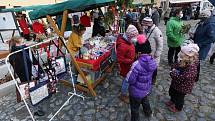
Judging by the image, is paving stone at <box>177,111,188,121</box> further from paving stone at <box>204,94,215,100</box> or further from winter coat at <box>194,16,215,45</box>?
winter coat at <box>194,16,215,45</box>

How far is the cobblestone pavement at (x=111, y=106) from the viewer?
4.51 metres

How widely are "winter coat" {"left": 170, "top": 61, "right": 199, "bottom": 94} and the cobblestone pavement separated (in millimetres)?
676

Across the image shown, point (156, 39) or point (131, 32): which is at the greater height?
point (131, 32)

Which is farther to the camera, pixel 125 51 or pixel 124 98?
pixel 124 98

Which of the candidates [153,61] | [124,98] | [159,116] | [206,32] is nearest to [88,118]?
[124,98]

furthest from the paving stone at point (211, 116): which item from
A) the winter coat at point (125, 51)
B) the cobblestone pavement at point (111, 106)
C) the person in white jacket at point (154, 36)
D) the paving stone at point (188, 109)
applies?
the winter coat at point (125, 51)

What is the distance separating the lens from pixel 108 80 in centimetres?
617

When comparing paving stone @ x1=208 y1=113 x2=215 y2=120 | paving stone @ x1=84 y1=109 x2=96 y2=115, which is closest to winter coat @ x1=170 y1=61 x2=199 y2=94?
paving stone @ x1=208 y1=113 x2=215 y2=120

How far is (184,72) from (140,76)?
3.14 ft

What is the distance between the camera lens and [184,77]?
4070mm

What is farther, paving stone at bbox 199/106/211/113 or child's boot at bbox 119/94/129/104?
child's boot at bbox 119/94/129/104

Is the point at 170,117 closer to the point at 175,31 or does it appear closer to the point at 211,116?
the point at 211,116

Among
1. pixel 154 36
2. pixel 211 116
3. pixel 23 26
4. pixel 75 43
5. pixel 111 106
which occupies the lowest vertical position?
pixel 211 116

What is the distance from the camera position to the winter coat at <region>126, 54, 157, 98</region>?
3566 mm
